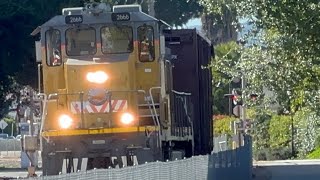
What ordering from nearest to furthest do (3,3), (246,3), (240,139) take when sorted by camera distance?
(246,3) → (240,139) → (3,3)

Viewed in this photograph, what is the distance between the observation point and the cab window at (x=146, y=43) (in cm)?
2353

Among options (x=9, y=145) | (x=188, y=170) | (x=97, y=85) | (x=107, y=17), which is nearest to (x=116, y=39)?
(x=107, y=17)

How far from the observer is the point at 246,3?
19.8m

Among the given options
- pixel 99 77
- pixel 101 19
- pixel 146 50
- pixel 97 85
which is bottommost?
pixel 97 85

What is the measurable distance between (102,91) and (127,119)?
34.1 inches

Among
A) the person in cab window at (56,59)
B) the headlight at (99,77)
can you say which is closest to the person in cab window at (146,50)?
the headlight at (99,77)

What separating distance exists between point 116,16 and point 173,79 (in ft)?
16.2

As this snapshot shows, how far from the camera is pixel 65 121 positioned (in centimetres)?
2297

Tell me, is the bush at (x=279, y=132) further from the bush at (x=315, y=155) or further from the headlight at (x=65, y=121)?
the headlight at (x=65, y=121)

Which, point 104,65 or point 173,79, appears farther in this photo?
point 173,79

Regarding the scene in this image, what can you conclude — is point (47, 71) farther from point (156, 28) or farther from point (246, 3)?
point (246, 3)

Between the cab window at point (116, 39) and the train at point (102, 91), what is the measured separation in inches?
0.9

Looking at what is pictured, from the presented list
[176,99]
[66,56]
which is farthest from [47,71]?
[176,99]

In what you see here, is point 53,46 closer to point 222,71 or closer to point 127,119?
point 127,119
